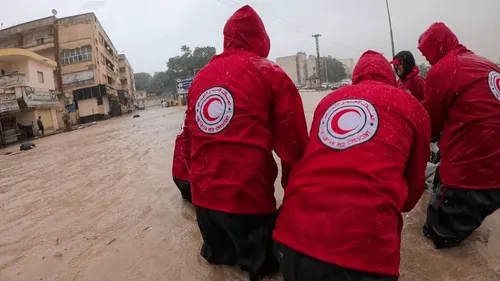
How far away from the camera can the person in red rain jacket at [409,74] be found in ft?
13.9

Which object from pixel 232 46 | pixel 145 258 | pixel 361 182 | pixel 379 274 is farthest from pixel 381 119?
pixel 145 258

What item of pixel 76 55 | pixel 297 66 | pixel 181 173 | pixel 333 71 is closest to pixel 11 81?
pixel 76 55

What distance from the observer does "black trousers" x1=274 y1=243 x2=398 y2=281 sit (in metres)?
1.25

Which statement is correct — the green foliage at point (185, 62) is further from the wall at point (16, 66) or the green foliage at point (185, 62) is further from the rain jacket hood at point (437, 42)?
the rain jacket hood at point (437, 42)

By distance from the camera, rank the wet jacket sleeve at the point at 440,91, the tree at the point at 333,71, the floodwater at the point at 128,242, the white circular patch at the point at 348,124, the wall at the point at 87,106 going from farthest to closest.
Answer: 1. the tree at the point at 333,71
2. the wall at the point at 87,106
3. the wet jacket sleeve at the point at 440,91
4. the floodwater at the point at 128,242
5. the white circular patch at the point at 348,124

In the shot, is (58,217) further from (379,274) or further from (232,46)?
(379,274)

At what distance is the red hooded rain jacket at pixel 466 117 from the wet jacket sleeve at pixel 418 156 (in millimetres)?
775

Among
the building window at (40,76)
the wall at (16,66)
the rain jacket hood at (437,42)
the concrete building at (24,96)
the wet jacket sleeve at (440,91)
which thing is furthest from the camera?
the building window at (40,76)

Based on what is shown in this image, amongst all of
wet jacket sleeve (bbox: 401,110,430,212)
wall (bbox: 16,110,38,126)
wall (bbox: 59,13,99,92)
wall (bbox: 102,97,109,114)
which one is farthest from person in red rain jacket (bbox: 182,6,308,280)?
wall (bbox: 102,97,109,114)

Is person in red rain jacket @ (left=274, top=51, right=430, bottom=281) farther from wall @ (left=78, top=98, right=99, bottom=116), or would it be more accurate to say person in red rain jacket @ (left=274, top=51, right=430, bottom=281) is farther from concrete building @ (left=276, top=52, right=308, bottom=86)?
concrete building @ (left=276, top=52, right=308, bottom=86)

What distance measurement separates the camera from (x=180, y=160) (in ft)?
10.6

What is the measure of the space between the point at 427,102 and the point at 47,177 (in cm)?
605

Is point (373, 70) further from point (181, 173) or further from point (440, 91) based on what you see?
point (181, 173)

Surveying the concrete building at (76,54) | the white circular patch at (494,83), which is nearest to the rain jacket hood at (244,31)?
the white circular patch at (494,83)
